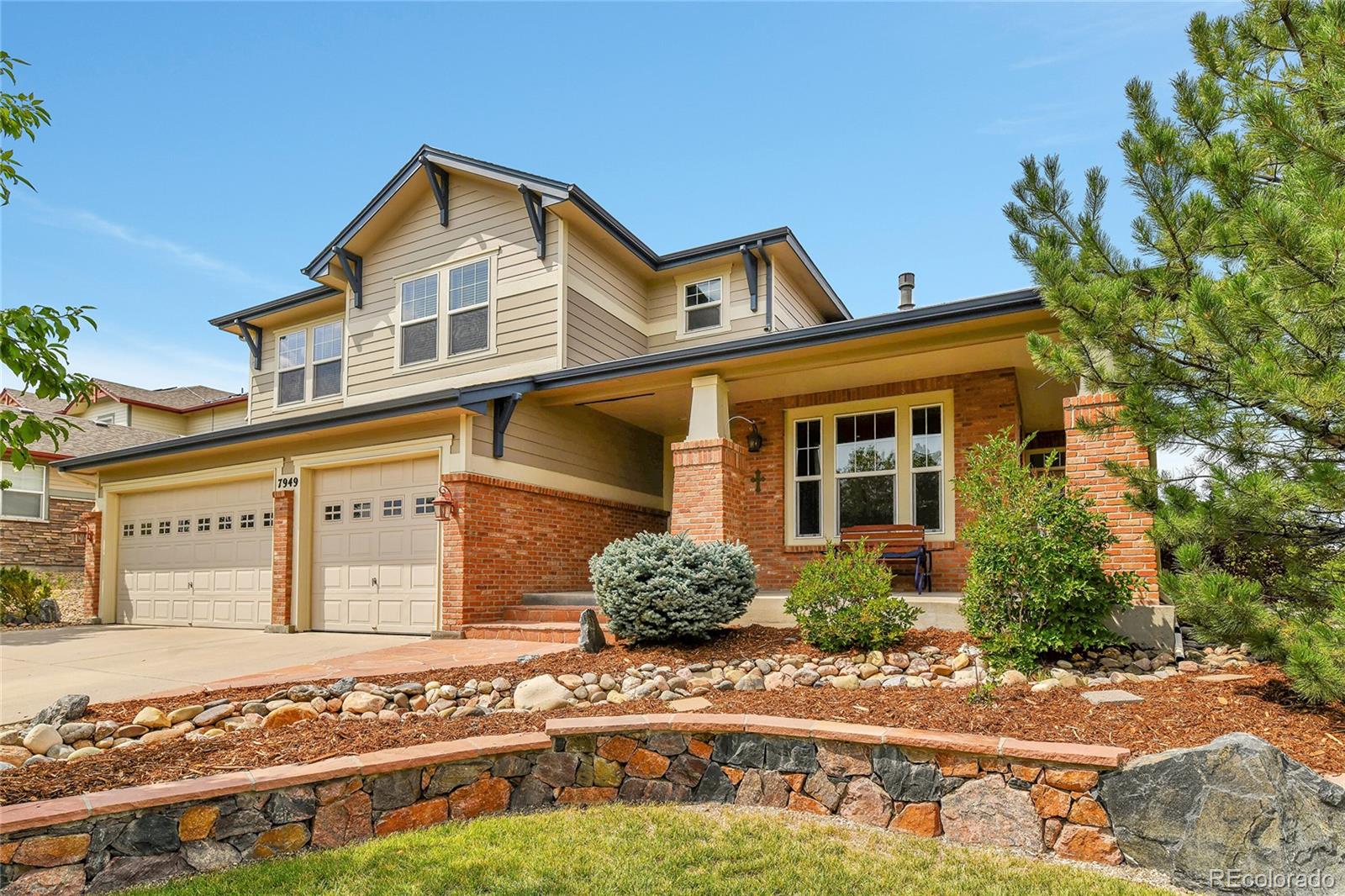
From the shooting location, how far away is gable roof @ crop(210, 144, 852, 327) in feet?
39.5

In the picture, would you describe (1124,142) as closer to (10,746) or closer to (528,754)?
(528,754)

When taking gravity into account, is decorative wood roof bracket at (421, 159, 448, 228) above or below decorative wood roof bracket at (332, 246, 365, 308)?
above

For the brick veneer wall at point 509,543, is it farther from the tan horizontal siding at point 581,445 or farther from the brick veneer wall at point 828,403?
the brick veneer wall at point 828,403

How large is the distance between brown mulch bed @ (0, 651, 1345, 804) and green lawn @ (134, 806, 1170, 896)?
77cm

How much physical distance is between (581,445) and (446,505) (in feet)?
8.77

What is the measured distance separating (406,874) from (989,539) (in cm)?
452

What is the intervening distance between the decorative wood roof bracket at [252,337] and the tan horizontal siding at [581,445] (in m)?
8.33

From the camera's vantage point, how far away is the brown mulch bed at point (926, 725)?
415 cm

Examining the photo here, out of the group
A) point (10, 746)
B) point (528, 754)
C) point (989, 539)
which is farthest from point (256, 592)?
point (989, 539)

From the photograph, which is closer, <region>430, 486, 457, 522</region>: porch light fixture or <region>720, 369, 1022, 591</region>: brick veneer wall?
<region>720, 369, 1022, 591</region>: brick veneer wall

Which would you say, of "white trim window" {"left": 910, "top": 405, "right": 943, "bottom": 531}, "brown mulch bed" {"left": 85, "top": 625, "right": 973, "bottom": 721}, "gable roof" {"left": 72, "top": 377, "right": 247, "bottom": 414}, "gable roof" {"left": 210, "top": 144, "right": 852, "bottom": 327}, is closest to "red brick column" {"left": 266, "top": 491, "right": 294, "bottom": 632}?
"gable roof" {"left": 210, "top": 144, "right": 852, "bottom": 327}

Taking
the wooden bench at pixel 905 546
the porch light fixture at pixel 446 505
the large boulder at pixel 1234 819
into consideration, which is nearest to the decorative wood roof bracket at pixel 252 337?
the porch light fixture at pixel 446 505

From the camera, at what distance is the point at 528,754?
4.70m

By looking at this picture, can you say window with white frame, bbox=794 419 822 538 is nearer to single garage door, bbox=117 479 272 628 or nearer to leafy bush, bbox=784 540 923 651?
leafy bush, bbox=784 540 923 651
